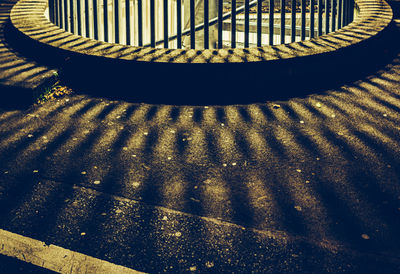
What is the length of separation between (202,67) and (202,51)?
18.9 inches

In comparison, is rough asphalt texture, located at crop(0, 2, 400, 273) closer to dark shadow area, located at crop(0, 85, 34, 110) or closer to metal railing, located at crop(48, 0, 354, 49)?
dark shadow area, located at crop(0, 85, 34, 110)

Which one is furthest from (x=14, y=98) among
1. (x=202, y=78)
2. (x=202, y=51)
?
(x=202, y=51)

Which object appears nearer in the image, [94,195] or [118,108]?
[94,195]

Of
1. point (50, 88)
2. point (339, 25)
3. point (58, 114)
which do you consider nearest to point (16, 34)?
point (50, 88)

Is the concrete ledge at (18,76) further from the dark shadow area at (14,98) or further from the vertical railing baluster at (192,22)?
the vertical railing baluster at (192,22)

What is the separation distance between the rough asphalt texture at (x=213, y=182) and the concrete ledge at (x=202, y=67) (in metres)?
0.30

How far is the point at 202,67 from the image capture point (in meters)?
5.00

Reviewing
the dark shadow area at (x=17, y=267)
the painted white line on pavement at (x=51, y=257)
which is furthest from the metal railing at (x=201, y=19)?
the dark shadow area at (x=17, y=267)

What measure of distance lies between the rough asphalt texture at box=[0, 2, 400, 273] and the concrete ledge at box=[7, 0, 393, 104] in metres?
0.30

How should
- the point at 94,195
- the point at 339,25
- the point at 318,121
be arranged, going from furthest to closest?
1. the point at 339,25
2. the point at 318,121
3. the point at 94,195

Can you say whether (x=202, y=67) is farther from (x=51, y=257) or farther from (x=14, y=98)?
(x=51, y=257)

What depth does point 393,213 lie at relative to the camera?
3.06m

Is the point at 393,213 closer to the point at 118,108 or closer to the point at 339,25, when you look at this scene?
the point at 118,108

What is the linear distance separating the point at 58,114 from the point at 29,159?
1012mm
